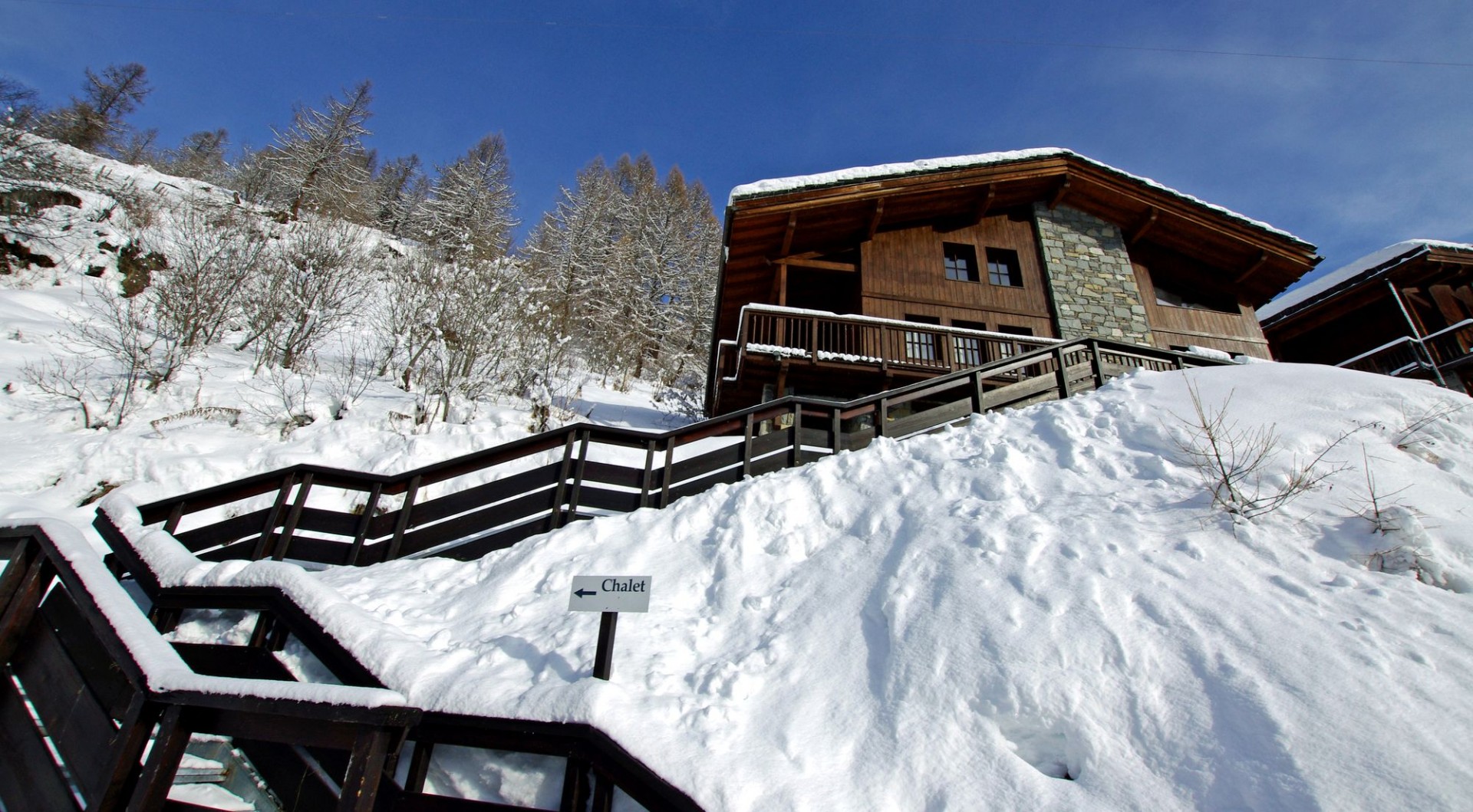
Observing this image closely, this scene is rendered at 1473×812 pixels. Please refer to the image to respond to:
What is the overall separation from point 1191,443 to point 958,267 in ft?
39.0

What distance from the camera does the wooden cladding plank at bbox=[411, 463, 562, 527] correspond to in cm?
633

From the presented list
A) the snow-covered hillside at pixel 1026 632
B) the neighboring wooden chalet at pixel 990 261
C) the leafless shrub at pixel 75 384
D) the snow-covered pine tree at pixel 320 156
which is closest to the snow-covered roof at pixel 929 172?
the neighboring wooden chalet at pixel 990 261

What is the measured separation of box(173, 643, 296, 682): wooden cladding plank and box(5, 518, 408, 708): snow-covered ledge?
939 millimetres

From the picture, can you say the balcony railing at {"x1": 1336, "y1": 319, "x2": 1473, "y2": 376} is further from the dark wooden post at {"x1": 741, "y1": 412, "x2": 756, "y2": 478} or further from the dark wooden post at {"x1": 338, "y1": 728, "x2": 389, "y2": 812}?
the dark wooden post at {"x1": 338, "y1": 728, "x2": 389, "y2": 812}

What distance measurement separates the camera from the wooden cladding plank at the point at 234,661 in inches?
143

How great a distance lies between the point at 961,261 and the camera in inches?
645

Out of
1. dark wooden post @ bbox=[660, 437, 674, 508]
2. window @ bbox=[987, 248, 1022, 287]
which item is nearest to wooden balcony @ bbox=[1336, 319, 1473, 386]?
window @ bbox=[987, 248, 1022, 287]

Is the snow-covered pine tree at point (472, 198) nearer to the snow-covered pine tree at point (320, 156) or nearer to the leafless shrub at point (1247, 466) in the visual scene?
the snow-covered pine tree at point (320, 156)

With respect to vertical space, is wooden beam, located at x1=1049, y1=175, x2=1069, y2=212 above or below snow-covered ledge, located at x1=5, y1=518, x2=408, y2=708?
above

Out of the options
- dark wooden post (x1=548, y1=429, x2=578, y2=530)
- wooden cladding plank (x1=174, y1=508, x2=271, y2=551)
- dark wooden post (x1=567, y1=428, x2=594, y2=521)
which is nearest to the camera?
wooden cladding plank (x1=174, y1=508, x2=271, y2=551)

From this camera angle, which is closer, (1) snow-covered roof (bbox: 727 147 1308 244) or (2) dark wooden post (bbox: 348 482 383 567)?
(2) dark wooden post (bbox: 348 482 383 567)

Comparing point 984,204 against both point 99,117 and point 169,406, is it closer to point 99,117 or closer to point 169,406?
point 169,406

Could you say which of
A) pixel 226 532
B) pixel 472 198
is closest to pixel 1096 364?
pixel 226 532

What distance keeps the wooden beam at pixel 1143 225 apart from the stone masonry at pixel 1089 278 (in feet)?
1.10
